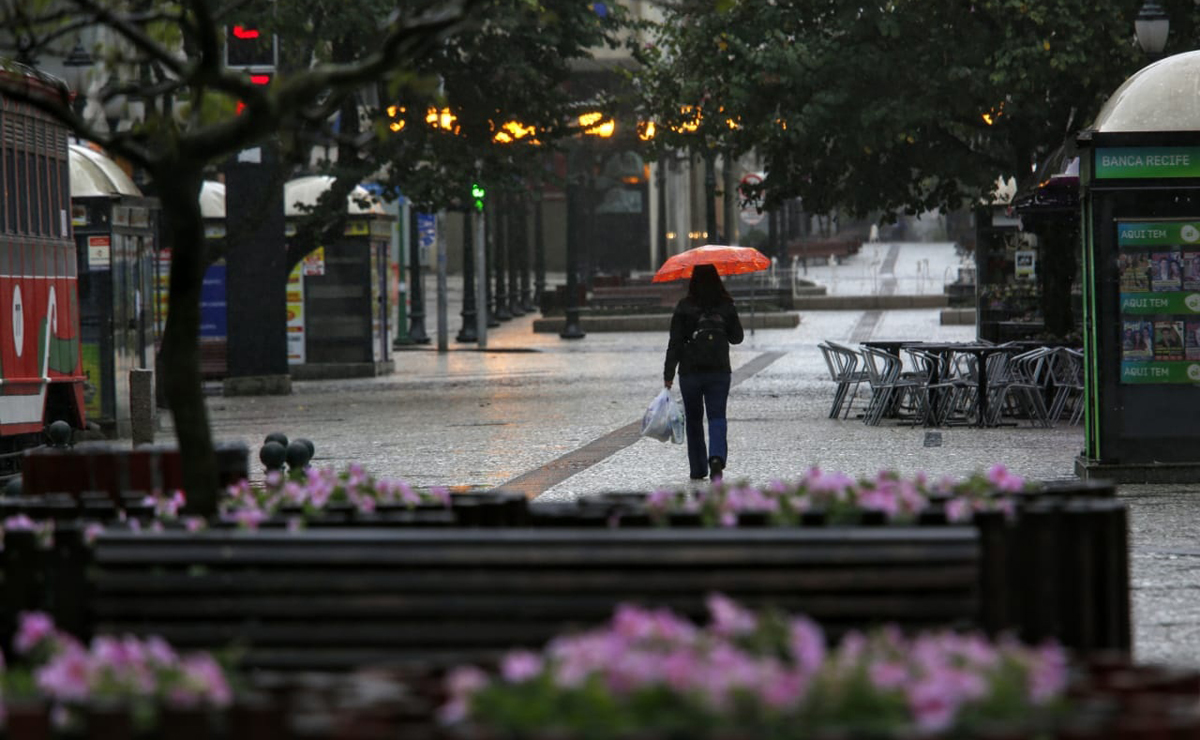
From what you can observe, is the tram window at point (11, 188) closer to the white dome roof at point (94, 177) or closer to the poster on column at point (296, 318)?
the white dome roof at point (94, 177)

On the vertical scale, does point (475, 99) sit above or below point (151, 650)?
above

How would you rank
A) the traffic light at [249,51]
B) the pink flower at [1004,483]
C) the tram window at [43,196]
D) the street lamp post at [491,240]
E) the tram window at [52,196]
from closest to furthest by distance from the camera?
the pink flower at [1004,483]
the tram window at [43,196]
the tram window at [52,196]
the traffic light at [249,51]
the street lamp post at [491,240]

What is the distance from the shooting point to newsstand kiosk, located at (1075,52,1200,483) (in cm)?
1399

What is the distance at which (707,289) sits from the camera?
570 inches

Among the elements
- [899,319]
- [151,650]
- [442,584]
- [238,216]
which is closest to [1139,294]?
[442,584]

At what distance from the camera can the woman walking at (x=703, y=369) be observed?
14250 mm

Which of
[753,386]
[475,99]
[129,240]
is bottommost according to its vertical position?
[753,386]

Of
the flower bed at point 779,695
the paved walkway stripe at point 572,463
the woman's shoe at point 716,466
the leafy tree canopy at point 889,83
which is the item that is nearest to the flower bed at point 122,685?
the flower bed at point 779,695

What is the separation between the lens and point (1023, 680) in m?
3.66

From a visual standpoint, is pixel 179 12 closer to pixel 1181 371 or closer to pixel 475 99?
pixel 1181 371

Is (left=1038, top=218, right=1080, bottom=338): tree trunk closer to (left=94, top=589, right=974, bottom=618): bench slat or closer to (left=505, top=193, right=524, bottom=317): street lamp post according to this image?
(left=94, top=589, right=974, bottom=618): bench slat

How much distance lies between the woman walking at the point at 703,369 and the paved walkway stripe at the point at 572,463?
954mm

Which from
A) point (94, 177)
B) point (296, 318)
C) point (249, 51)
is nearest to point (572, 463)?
point (94, 177)

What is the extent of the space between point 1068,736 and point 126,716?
63.0 inches
